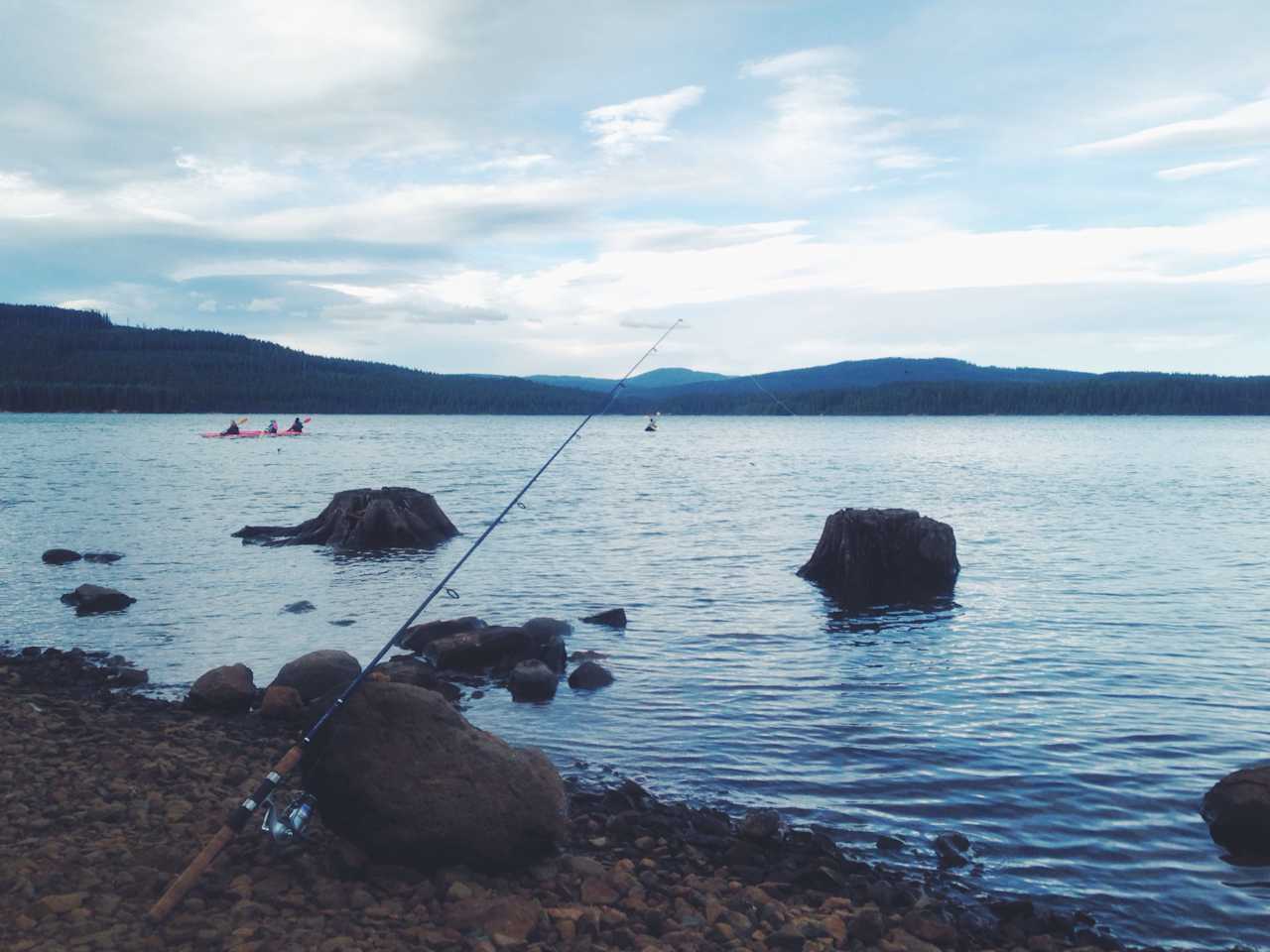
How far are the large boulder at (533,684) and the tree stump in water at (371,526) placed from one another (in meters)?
12.4

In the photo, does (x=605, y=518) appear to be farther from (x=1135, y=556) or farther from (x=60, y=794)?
(x=60, y=794)

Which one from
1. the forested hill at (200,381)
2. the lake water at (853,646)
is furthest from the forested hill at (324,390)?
the lake water at (853,646)

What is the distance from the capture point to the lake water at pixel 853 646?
777cm

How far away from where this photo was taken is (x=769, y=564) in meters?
21.0

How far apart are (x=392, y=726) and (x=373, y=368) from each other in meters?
198

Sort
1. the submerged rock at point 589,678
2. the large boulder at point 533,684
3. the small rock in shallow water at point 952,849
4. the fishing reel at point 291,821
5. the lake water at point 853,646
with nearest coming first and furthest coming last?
the fishing reel at point 291,821 < the small rock in shallow water at point 952,849 < the lake water at point 853,646 < the large boulder at point 533,684 < the submerged rock at point 589,678

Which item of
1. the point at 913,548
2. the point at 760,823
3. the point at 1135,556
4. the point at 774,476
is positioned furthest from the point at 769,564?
the point at 774,476

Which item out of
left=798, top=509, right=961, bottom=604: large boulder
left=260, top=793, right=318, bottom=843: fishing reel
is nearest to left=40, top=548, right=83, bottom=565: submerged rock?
left=798, top=509, right=961, bottom=604: large boulder

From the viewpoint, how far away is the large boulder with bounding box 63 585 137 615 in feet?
52.4

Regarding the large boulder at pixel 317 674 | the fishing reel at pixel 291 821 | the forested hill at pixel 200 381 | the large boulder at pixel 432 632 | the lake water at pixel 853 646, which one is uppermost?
the forested hill at pixel 200 381

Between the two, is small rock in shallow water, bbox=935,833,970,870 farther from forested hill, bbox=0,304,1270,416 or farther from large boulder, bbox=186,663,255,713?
forested hill, bbox=0,304,1270,416

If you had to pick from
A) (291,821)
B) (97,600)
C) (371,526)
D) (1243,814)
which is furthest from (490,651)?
(371,526)

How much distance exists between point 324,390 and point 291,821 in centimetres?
17200

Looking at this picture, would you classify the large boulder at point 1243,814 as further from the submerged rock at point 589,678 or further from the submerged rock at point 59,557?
the submerged rock at point 59,557
